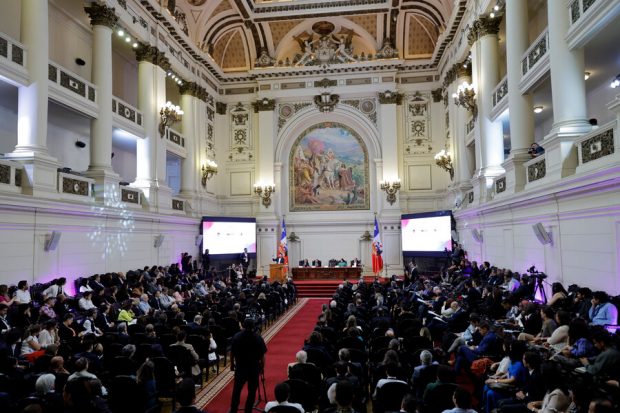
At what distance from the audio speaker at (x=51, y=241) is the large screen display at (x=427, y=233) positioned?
40.4ft

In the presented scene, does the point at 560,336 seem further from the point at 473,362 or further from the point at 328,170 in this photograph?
the point at 328,170

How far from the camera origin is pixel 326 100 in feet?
70.7

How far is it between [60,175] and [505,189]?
11064mm

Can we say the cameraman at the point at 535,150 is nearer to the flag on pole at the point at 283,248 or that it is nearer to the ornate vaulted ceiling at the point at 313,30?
the ornate vaulted ceiling at the point at 313,30

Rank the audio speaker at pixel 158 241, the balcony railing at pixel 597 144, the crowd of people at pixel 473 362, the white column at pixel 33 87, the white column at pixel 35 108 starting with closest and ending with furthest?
the crowd of people at pixel 473 362
the balcony railing at pixel 597 144
the white column at pixel 35 108
the white column at pixel 33 87
the audio speaker at pixel 158 241

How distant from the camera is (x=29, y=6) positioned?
413 inches

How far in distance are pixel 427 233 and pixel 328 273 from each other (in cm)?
441

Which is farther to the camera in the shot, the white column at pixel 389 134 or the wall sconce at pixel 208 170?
the white column at pixel 389 134

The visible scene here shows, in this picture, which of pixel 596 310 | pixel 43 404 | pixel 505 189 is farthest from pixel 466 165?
pixel 43 404

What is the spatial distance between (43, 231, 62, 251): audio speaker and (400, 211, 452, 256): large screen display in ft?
40.4

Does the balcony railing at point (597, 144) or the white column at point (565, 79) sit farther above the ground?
the white column at point (565, 79)

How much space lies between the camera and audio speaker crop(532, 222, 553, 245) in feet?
29.8

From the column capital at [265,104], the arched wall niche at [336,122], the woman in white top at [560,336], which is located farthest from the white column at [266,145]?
the woman in white top at [560,336]

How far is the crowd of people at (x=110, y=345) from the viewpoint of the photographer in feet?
13.9
